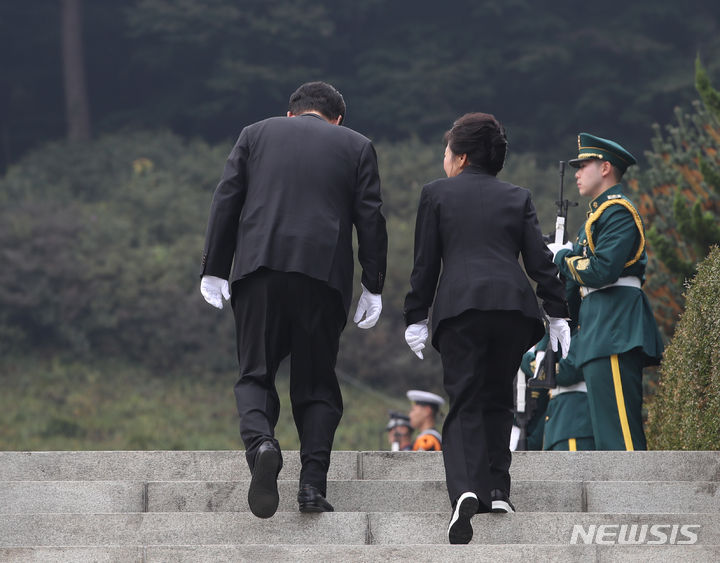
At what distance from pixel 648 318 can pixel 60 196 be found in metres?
23.0

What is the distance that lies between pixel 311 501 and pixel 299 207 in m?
1.22

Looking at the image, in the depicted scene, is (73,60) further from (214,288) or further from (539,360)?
(214,288)

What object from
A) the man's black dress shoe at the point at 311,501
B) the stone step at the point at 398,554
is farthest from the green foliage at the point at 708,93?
the stone step at the point at 398,554

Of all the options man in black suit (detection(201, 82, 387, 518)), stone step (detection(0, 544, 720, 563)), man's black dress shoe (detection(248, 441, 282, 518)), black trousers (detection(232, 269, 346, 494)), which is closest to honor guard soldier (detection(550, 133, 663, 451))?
man in black suit (detection(201, 82, 387, 518))

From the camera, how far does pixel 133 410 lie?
2286cm

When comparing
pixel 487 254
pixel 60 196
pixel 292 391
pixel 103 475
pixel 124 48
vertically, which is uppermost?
pixel 124 48

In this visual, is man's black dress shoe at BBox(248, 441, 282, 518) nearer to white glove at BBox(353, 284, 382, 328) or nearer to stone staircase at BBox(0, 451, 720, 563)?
stone staircase at BBox(0, 451, 720, 563)

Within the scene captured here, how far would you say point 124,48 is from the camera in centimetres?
3706

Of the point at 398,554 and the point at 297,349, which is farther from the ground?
the point at 297,349

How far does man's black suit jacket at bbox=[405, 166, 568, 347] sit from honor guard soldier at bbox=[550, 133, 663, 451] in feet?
4.57

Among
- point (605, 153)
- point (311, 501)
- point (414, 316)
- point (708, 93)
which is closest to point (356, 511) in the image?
point (311, 501)

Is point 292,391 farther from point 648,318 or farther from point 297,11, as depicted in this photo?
point 297,11

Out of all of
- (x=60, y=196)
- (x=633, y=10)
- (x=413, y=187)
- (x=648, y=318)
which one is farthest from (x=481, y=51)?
(x=648, y=318)

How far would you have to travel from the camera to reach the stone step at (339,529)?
17.3ft
